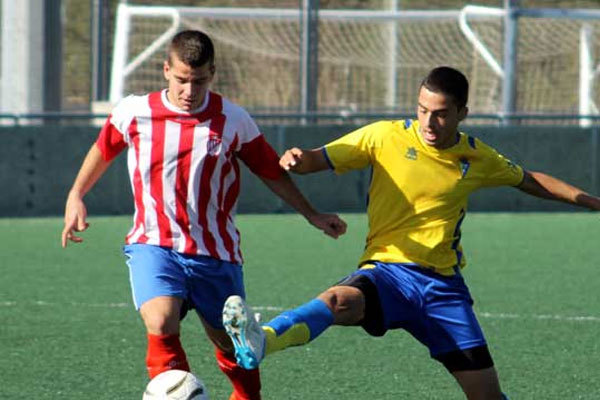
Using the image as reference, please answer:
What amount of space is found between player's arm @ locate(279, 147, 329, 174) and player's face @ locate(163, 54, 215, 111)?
420 mm

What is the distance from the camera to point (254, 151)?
6211 mm

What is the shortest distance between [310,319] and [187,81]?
114 cm

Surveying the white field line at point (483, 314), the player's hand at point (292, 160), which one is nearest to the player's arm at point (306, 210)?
the player's hand at point (292, 160)

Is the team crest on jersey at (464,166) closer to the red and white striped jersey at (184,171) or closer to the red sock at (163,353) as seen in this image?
the red and white striped jersey at (184,171)

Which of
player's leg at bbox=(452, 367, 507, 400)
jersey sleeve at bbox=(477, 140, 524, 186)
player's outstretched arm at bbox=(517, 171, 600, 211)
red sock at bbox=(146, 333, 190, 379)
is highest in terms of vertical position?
jersey sleeve at bbox=(477, 140, 524, 186)

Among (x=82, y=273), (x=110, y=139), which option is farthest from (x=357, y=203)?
(x=110, y=139)

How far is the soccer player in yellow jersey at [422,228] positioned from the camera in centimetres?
577

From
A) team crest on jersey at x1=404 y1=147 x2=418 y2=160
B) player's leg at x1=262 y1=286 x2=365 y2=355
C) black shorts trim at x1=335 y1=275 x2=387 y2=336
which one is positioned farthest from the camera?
team crest on jersey at x1=404 y1=147 x2=418 y2=160

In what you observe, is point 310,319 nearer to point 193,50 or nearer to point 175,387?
point 175,387

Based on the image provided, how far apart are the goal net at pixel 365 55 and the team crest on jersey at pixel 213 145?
1455 centimetres

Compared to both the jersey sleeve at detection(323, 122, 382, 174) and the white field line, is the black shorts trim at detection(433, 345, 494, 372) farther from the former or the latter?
the white field line

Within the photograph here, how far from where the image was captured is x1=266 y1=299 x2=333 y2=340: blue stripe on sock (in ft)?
17.4

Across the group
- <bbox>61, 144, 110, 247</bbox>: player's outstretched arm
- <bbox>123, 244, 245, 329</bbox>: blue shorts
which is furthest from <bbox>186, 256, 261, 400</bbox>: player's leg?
<bbox>61, 144, 110, 247</bbox>: player's outstretched arm

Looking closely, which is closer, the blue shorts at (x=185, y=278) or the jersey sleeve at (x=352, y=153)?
the blue shorts at (x=185, y=278)
